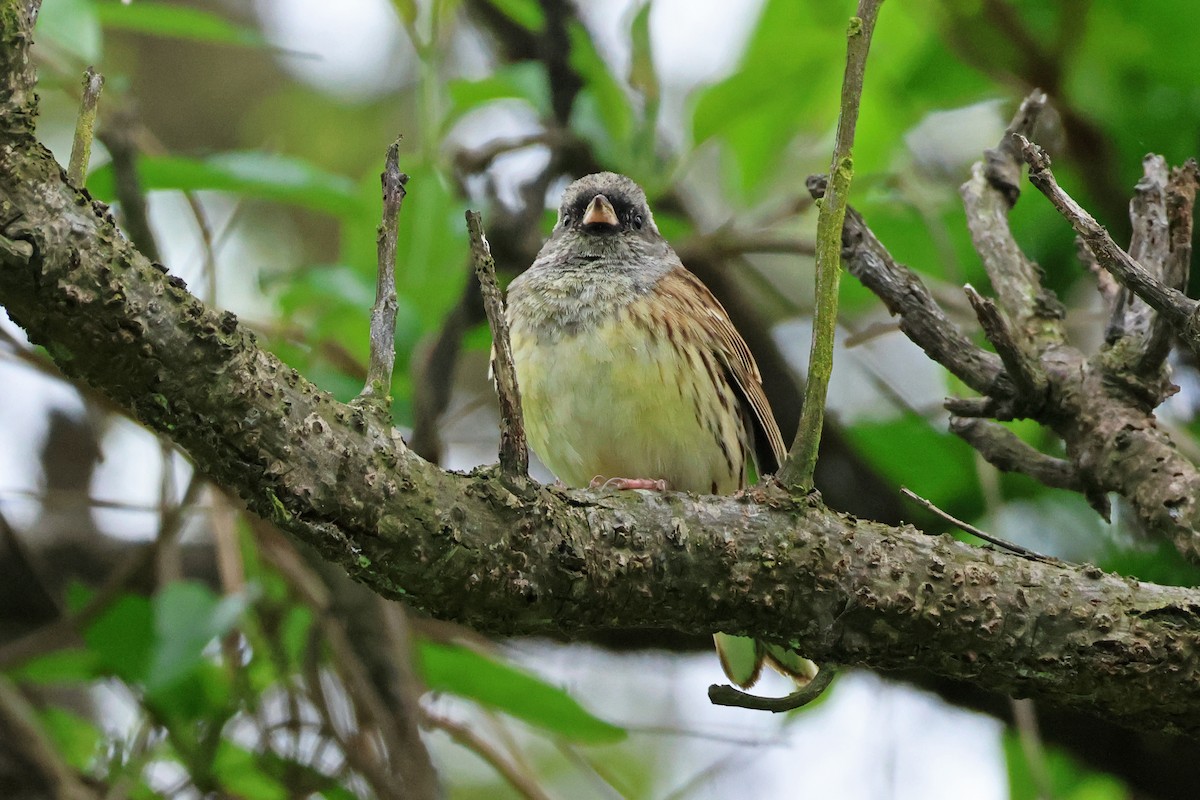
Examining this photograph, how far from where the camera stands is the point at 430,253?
356cm

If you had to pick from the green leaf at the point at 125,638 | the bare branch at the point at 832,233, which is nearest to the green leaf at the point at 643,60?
the bare branch at the point at 832,233

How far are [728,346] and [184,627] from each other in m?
1.69

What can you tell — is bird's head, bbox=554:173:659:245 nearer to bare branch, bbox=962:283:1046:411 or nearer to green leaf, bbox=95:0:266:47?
green leaf, bbox=95:0:266:47

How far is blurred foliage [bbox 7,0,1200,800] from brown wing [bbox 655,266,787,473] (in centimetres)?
29

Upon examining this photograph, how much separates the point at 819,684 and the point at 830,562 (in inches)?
7.9

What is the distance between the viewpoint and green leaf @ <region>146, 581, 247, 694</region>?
328 centimetres

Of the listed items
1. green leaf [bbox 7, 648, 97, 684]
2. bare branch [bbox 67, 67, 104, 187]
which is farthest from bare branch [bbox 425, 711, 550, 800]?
bare branch [bbox 67, 67, 104, 187]

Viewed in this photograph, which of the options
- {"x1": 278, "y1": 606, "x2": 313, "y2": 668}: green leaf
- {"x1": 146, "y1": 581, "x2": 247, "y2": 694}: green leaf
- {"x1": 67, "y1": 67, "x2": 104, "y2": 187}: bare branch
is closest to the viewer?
{"x1": 67, "y1": 67, "x2": 104, "y2": 187}: bare branch

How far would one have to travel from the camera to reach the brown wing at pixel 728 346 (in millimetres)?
3740

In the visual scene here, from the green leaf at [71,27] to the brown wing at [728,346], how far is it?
1643mm

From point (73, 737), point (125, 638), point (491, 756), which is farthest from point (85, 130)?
point (73, 737)

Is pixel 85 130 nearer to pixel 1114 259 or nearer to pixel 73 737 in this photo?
pixel 1114 259

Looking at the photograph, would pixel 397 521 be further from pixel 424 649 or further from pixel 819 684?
pixel 424 649

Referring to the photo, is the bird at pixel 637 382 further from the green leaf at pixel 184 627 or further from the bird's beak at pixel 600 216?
the green leaf at pixel 184 627
